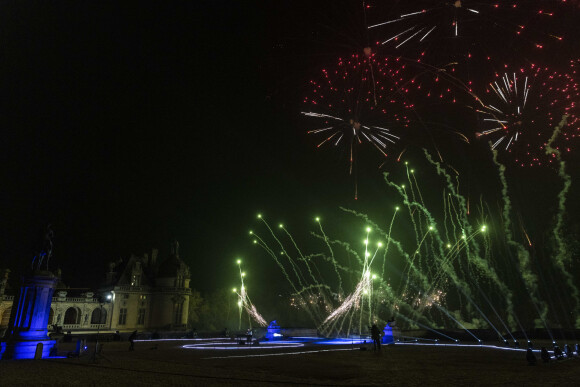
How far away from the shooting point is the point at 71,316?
5747cm

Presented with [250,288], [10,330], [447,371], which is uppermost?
[250,288]

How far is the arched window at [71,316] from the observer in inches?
2224

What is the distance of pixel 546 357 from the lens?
49.5ft

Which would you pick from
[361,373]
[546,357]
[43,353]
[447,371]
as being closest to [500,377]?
[447,371]

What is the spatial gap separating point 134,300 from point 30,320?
44.3 metres

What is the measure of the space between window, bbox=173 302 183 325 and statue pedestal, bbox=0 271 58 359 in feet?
145

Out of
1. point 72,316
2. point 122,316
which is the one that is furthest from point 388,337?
point 72,316

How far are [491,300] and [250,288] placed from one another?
1851 inches

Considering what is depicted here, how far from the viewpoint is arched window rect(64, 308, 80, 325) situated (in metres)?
56.5

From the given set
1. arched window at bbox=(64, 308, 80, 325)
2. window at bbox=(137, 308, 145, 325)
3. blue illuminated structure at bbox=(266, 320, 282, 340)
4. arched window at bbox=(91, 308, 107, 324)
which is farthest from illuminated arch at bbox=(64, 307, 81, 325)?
blue illuminated structure at bbox=(266, 320, 282, 340)

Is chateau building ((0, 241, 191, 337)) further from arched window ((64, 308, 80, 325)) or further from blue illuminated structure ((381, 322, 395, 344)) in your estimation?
blue illuminated structure ((381, 322, 395, 344))

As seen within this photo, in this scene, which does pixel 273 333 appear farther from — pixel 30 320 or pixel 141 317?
pixel 141 317

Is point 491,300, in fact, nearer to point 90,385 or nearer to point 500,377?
point 500,377

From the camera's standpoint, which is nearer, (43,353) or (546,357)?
(546,357)
